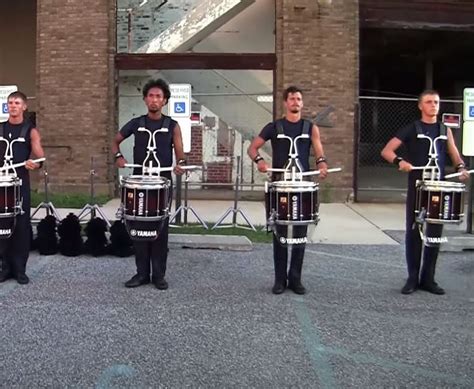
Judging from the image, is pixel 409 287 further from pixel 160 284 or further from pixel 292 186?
pixel 160 284

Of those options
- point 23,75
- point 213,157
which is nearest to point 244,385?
point 213,157

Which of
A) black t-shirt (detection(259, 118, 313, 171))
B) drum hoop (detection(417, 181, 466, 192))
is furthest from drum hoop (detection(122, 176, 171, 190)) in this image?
drum hoop (detection(417, 181, 466, 192))

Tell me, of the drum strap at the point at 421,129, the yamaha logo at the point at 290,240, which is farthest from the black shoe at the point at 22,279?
the drum strap at the point at 421,129

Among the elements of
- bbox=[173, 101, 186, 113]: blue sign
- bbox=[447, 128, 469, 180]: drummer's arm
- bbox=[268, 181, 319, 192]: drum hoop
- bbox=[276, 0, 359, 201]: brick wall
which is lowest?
bbox=[268, 181, 319, 192]: drum hoop

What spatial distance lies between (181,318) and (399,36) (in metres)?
15.7

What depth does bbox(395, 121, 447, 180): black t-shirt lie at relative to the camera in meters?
6.00

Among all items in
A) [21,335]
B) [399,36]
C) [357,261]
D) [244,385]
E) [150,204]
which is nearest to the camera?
[244,385]

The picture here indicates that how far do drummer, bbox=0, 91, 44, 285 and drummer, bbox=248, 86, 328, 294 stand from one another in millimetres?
2260

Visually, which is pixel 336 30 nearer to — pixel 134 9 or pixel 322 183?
pixel 322 183

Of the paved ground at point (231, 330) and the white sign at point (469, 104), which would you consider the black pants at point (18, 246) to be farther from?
the white sign at point (469, 104)

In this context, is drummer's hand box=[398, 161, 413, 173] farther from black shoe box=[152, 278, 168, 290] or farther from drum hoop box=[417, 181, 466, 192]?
black shoe box=[152, 278, 168, 290]

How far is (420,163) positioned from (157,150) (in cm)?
256

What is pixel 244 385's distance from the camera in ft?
12.8

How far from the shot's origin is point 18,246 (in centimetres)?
633
